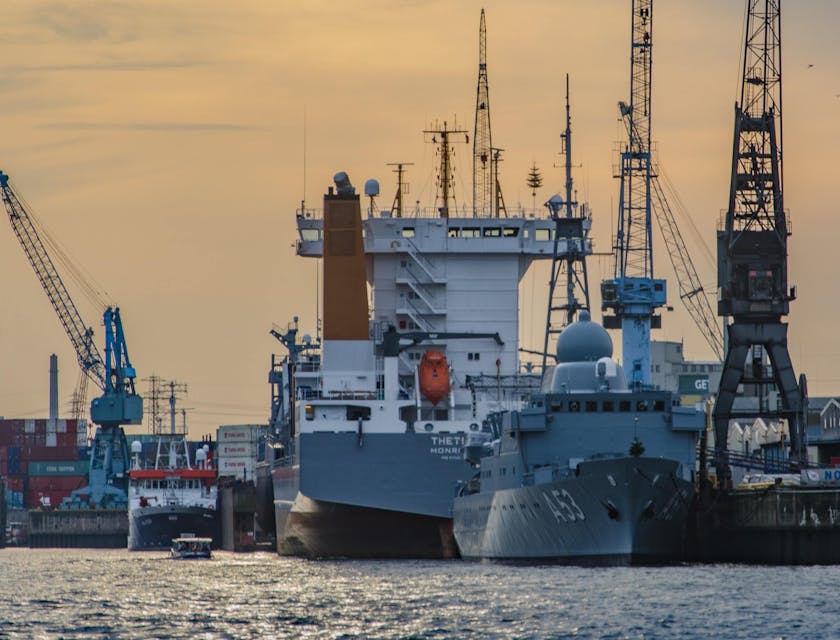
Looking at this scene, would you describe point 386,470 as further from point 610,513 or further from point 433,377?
point 610,513

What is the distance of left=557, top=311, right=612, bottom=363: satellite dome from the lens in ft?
260

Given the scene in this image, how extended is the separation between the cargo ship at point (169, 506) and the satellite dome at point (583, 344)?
6032cm

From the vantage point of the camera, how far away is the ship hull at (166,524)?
134625mm

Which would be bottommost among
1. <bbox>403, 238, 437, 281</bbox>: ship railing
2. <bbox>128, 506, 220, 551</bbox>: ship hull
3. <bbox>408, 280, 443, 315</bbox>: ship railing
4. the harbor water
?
the harbor water

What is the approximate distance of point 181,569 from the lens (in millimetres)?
90125

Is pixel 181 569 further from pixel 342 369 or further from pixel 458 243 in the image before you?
pixel 458 243

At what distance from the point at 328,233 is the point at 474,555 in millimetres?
21557

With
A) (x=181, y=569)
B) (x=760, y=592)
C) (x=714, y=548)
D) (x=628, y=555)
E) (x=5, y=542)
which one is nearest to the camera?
(x=760, y=592)

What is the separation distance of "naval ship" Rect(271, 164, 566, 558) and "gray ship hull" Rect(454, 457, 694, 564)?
1665 cm

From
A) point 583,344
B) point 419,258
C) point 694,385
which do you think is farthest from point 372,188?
point 694,385

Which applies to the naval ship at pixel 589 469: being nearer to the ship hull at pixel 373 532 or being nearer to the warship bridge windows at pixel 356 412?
the ship hull at pixel 373 532

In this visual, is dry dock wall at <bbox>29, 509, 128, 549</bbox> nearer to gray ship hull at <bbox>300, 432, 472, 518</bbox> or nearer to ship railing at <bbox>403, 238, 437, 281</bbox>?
ship railing at <bbox>403, 238, 437, 281</bbox>

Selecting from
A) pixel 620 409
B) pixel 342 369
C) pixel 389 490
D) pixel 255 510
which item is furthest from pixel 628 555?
pixel 255 510

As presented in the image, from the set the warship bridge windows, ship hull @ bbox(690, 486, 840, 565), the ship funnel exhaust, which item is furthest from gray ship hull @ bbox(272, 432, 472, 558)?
ship hull @ bbox(690, 486, 840, 565)
